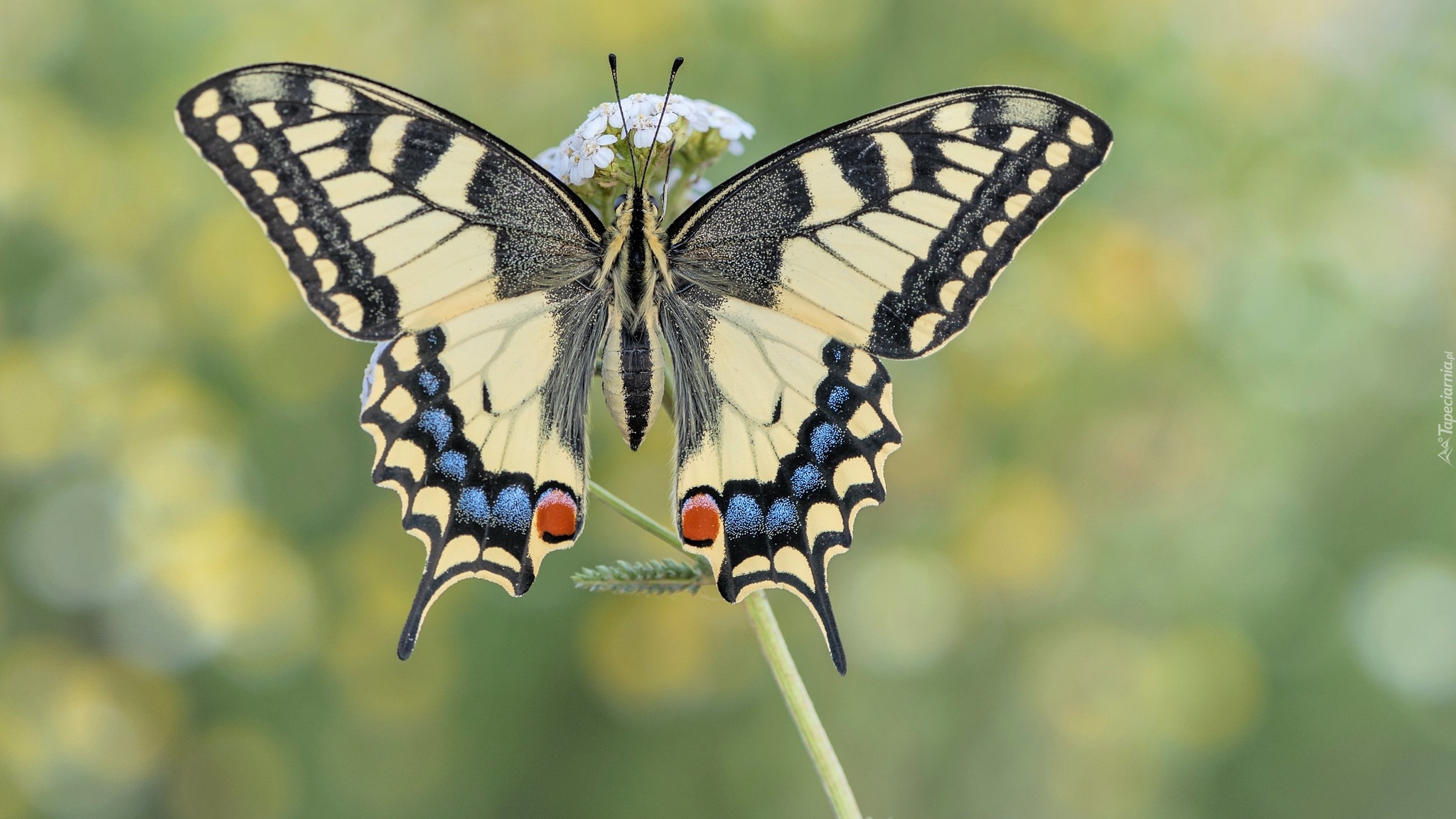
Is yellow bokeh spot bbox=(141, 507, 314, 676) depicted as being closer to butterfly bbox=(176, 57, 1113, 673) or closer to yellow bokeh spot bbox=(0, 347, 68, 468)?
yellow bokeh spot bbox=(0, 347, 68, 468)

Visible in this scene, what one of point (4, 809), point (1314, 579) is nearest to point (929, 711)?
point (1314, 579)

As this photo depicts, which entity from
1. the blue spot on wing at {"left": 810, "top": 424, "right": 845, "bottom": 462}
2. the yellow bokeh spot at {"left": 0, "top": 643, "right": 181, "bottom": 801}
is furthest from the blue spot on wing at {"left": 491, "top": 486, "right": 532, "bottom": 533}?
the yellow bokeh spot at {"left": 0, "top": 643, "right": 181, "bottom": 801}

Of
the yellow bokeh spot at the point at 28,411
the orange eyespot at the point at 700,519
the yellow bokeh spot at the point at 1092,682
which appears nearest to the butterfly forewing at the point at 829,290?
the orange eyespot at the point at 700,519

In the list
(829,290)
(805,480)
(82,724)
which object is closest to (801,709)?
(805,480)

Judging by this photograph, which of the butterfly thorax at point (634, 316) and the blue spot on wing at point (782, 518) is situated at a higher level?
the butterfly thorax at point (634, 316)

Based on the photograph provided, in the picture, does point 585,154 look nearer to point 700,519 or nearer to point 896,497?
point 700,519

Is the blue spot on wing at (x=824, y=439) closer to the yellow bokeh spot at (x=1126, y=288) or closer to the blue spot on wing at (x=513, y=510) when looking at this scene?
the blue spot on wing at (x=513, y=510)
